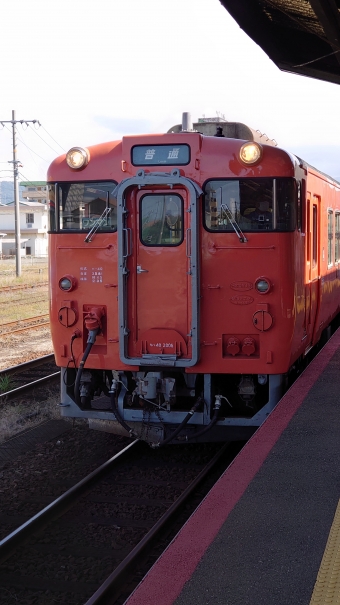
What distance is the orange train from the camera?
675 centimetres

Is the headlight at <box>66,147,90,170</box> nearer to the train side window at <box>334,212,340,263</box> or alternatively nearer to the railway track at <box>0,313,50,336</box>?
the train side window at <box>334,212,340,263</box>

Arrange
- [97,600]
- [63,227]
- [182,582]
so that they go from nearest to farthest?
[182,582], [97,600], [63,227]

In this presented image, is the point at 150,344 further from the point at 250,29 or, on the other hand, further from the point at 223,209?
the point at 250,29

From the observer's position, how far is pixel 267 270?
6801mm

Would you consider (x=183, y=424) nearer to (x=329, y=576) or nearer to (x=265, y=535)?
(x=265, y=535)

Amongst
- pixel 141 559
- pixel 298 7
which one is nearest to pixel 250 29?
pixel 298 7

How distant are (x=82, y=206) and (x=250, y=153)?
68.0 inches

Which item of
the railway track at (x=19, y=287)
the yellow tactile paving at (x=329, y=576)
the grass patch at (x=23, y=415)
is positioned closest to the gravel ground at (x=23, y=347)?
the grass patch at (x=23, y=415)

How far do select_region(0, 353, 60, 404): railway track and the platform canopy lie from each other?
6.02 m

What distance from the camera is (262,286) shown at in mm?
6793

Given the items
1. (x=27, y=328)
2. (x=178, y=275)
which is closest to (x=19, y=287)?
(x=27, y=328)

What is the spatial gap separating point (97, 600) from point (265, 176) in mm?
3998

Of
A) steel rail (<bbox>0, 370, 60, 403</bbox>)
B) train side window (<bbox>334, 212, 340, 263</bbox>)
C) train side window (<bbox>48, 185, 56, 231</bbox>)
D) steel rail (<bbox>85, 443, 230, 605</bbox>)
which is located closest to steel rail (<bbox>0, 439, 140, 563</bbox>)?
steel rail (<bbox>85, 443, 230, 605</bbox>)

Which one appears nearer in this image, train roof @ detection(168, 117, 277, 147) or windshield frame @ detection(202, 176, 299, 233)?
windshield frame @ detection(202, 176, 299, 233)
